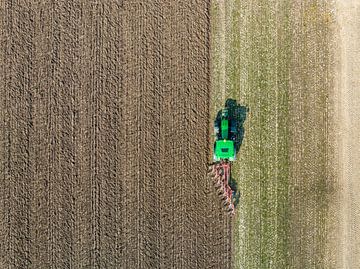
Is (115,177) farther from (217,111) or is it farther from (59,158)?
(217,111)

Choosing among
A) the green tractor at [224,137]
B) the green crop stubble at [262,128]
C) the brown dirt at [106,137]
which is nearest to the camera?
the green tractor at [224,137]

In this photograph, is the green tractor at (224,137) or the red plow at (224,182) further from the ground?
the green tractor at (224,137)

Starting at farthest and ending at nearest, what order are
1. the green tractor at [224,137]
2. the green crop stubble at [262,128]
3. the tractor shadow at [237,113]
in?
the tractor shadow at [237,113], the green crop stubble at [262,128], the green tractor at [224,137]

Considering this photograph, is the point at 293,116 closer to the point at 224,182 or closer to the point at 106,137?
the point at 224,182

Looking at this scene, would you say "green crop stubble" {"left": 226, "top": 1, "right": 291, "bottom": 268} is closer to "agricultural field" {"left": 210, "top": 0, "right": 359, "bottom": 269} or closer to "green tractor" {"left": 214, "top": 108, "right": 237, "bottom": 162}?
"agricultural field" {"left": 210, "top": 0, "right": 359, "bottom": 269}

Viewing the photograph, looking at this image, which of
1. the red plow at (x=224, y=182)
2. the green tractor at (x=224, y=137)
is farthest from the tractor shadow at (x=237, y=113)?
the red plow at (x=224, y=182)

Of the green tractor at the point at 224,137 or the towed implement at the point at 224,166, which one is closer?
the green tractor at the point at 224,137

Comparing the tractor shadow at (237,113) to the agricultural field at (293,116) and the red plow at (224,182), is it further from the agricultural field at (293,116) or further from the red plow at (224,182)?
the red plow at (224,182)
